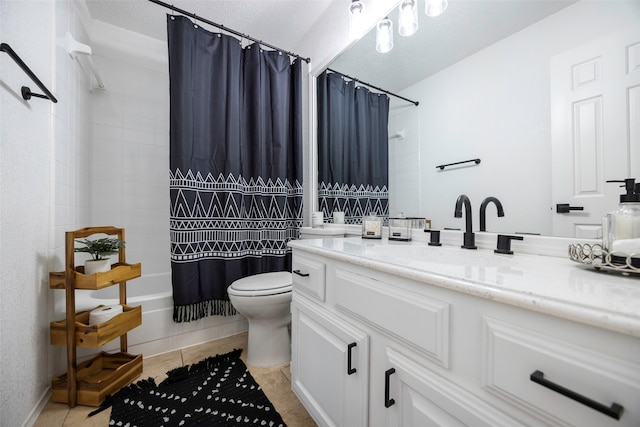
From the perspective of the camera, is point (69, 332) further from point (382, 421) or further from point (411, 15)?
point (411, 15)

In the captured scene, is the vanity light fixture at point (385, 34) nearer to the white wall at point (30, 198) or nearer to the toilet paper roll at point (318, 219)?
the toilet paper roll at point (318, 219)

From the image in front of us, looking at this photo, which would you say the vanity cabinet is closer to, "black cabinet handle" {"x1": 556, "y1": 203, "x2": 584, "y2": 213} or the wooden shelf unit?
"black cabinet handle" {"x1": 556, "y1": 203, "x2": 584, "y2": 213}

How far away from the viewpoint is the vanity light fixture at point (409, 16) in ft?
4.06

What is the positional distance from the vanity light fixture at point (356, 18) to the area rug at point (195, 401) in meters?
→ 2.03

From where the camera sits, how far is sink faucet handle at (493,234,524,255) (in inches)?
33.0

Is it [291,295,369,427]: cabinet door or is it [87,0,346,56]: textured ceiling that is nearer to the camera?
[291,295,369,427]: cabinet door

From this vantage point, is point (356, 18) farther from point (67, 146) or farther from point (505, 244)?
point (67, 146)

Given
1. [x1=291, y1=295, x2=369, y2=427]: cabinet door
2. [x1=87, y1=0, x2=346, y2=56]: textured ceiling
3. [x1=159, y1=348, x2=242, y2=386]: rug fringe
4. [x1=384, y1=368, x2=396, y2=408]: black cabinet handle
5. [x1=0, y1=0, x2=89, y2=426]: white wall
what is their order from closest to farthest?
[x1=384, y1=368, x2=396, y2=408]: black cabinet handle, [x1=291, y1=295, x2=369, y2=427]: cabinet door, [x1=0, y1=0, x2=89, y2=426]: white wall, [x1=159, y1=348, x2=242, y2=386]: rug fringe, [x1=87, y1=0, x2=346, y2=56]: textured ceiling

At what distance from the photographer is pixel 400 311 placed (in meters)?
0.64

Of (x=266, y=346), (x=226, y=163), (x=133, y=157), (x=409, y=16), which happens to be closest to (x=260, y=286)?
(x=266, y=346)

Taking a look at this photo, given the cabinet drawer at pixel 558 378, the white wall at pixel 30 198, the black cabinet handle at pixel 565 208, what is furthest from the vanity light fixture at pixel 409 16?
the white wall at pixel 30 198

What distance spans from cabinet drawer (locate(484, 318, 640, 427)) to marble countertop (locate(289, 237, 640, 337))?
55mm

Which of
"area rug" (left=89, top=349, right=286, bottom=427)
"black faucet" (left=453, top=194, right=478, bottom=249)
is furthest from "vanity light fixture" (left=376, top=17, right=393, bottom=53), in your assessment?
"area rug" (left=89, top=349, right=286, bottom=427)

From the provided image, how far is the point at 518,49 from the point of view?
89 centimetres
